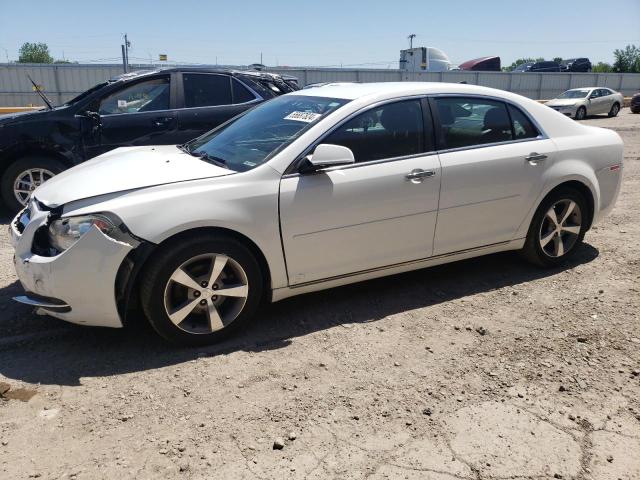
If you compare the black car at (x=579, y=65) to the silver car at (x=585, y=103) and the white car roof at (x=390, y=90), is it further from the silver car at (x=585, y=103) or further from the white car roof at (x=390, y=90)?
the white car roof at (x=390, y=90)

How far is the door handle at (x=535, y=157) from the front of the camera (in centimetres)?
444

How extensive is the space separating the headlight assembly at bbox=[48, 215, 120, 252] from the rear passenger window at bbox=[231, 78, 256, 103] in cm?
458

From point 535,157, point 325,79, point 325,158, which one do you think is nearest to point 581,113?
point 325,79

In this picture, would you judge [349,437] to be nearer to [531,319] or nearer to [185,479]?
[185,479]

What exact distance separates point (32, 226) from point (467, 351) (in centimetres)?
281

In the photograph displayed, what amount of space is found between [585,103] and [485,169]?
75.5 ft

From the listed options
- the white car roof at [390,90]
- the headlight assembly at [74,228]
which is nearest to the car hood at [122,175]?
the headlight assembly at [74,228]

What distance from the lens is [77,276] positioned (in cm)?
317

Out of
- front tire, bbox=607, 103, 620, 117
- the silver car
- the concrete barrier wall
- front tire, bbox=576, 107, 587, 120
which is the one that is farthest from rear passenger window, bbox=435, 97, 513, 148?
front tire, bbox=607, 103, 620, 117

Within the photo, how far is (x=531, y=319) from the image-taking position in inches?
156

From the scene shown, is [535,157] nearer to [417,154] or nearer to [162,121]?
[417,154]

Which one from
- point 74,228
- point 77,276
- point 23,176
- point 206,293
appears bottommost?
point 206,293

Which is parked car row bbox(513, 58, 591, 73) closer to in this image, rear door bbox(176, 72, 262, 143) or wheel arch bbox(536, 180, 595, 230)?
rear door bbox(176, 72, 262, 143)

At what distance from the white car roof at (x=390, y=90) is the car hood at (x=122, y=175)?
1.15 m
